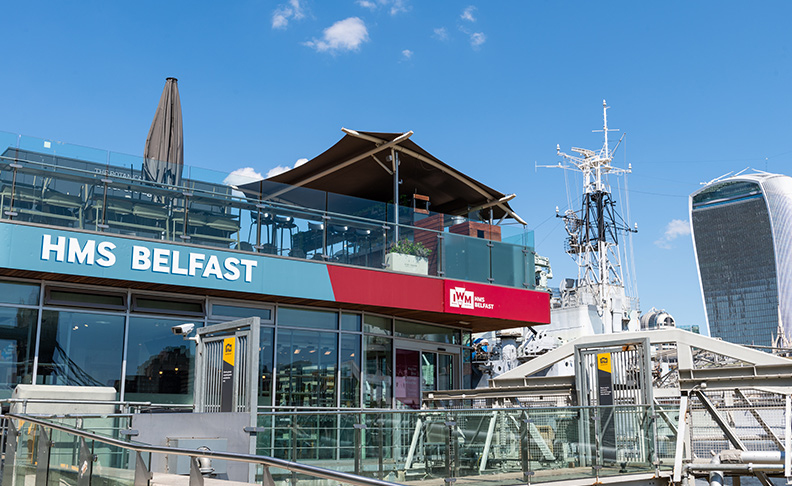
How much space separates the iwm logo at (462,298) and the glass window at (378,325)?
4.84ft

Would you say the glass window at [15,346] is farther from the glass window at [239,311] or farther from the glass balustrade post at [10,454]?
the glass balustrade post at [10,454]

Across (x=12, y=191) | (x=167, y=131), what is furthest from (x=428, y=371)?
(x=12, y=191)

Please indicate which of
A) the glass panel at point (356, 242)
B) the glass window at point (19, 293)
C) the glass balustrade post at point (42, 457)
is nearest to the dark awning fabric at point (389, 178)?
the glass panel at point (356, 242)

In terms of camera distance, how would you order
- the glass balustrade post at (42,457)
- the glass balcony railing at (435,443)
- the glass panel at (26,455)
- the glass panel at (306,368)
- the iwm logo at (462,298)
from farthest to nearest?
the iwm logo at (462,298) → the glass panel at (306,368) → the glass balcony railing at (435,443) → the glass panel at (26,455) → the glass balustrade post at (42,457)

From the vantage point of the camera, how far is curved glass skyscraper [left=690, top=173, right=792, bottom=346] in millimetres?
147000

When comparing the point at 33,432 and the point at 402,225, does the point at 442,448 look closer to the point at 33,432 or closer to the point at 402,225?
the point at 33,432

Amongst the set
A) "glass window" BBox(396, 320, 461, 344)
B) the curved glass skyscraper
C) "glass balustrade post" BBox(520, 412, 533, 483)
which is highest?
the curved glass skyscraper

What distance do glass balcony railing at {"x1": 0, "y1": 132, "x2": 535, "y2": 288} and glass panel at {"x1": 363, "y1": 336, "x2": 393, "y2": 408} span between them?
5.77 feet

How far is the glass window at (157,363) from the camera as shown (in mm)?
12758

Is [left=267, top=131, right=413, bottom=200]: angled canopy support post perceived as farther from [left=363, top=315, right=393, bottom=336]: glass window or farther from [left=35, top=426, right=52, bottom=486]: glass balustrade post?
[left=35, top=426, right=52, bottom=486]: glass balustrade post

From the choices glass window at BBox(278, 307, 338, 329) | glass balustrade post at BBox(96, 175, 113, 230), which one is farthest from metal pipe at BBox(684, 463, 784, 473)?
glass balustrade post at BBox(96, 175, 113, 230)

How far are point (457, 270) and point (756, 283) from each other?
157533 mm

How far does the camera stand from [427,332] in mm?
17312

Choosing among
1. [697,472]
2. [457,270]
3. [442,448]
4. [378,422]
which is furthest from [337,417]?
[457,270]
